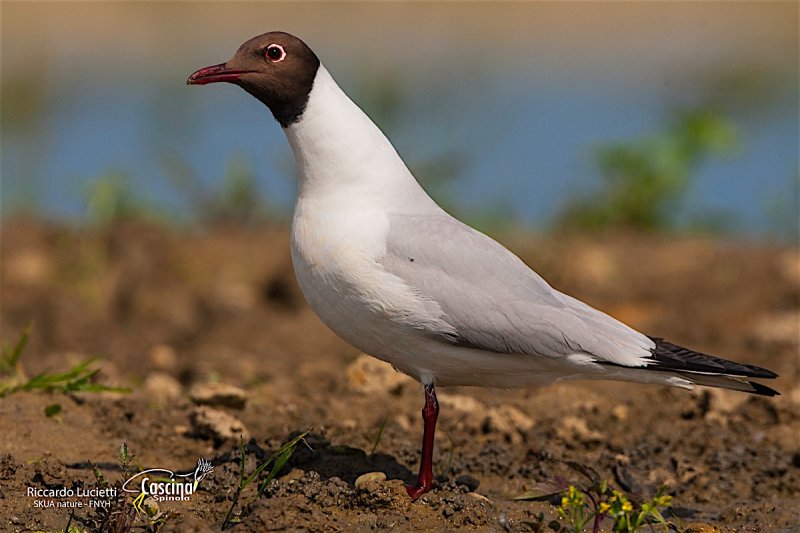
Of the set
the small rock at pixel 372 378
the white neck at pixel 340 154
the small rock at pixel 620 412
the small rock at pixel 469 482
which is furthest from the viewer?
the small rock at pixel 372 378

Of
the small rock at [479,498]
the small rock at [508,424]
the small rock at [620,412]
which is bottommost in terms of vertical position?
the small rock at [479,498]

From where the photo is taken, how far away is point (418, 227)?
469 cm

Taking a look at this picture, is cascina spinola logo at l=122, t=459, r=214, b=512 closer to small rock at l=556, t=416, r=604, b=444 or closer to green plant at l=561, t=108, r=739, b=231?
small rock at l=556, t=416, r=604, b=444

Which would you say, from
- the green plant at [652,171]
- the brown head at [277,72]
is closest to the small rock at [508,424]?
the brown head at [277,72]

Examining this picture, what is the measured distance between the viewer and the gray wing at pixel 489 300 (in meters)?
4.57

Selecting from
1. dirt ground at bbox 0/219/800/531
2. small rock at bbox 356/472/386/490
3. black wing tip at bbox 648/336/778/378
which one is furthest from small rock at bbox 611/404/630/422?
small rock at bbox 356/472/386/490

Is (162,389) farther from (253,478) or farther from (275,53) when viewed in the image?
(275,53)

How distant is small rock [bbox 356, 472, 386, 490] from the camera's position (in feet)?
14.7

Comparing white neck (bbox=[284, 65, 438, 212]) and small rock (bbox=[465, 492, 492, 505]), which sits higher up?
white neck (bbox=[284, 65, 438, 212])

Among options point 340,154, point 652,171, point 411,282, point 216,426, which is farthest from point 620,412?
point 652,171

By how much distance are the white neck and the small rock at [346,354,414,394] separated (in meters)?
1.56

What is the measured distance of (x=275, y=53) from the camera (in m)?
4.80

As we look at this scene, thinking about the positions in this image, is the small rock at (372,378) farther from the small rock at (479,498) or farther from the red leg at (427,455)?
the small rock at (479,498)

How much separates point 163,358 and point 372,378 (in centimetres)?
167
